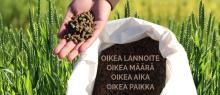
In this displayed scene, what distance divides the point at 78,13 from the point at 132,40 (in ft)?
0.73

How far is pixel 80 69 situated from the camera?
7.27ft

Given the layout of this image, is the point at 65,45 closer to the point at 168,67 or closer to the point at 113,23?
the point at 113,23

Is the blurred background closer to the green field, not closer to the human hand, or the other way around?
the green field

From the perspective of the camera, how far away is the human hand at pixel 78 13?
2156 mm

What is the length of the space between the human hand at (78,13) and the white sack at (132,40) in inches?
1.5

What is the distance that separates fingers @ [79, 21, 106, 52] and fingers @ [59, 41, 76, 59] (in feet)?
0.10

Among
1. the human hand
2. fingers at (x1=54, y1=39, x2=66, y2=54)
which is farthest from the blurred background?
fingers at (x1=54, y1=39, x2=66, y2=54)

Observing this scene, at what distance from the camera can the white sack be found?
2.15 m

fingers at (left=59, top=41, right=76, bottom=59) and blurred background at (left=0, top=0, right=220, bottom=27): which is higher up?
blurred background at (left=0, top=0, right=220, bottom=27)

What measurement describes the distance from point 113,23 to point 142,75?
0.20 metres

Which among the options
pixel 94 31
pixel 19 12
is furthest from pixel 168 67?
pixel 19 12

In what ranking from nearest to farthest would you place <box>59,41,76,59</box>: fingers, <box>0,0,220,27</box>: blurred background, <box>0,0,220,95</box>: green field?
<box>59,41,76,59</box>: fingers → <box>0,0,220,95</box>: green field → <box>0,0,220,27</box>: blurred background

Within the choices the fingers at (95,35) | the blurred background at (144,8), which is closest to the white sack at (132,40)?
the fingers at (95,35)

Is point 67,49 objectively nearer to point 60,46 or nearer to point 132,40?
point 60,46
